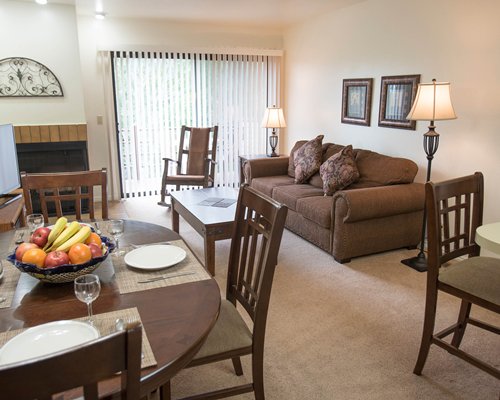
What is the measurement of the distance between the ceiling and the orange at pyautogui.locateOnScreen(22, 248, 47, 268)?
381 centimetres

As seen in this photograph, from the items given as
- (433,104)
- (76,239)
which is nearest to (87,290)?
(76,239)

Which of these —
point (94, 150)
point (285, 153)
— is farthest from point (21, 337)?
point (285, 153)

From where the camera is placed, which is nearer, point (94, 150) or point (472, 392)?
point (472, 392)

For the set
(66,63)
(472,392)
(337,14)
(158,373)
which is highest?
(337,14)

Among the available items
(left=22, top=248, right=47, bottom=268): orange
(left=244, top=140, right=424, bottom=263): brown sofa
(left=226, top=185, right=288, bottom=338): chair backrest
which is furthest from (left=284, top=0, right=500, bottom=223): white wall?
(left=22, top=248, right=47, bottom=268): orange

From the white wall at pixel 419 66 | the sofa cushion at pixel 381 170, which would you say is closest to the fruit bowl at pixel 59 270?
the sofa cushion at pixel 381 170

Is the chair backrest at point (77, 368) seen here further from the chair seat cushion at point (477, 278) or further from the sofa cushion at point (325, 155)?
the sofa cushion at point (325, 155)

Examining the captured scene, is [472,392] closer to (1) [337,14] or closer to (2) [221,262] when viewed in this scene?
(2) [221,262]

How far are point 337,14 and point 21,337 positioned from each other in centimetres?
485

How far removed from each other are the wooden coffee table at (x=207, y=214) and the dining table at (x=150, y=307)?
4.50 ft

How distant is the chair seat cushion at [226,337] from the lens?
1.59 metres

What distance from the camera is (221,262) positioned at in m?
3.63

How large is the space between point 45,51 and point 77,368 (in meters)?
4.94

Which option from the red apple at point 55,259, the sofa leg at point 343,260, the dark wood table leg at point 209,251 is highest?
the red apple at point 55,259
